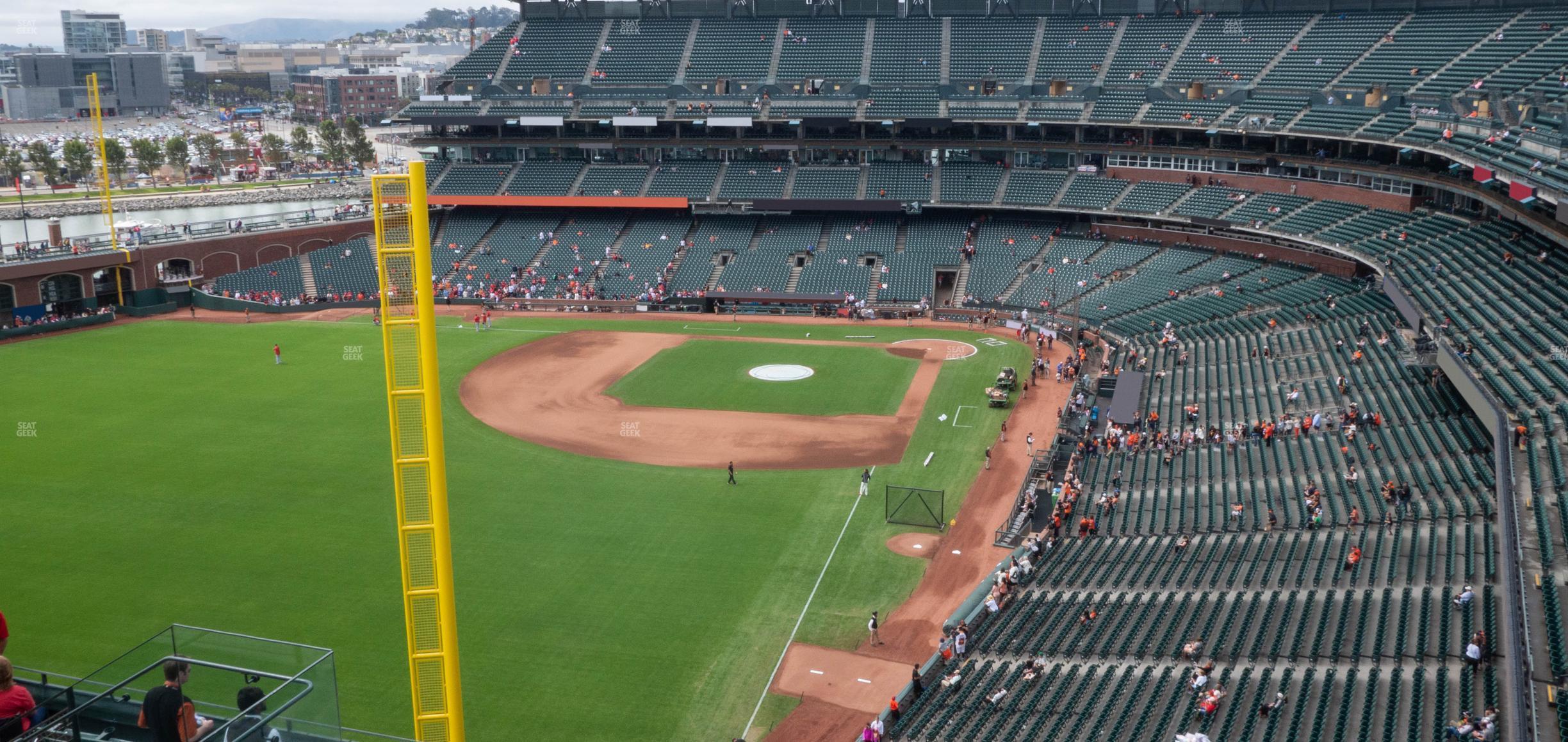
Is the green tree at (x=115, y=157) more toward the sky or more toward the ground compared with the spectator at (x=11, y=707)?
more toward the sky

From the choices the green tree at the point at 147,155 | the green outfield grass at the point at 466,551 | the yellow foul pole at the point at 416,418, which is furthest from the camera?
the green tree at the point at 147,155

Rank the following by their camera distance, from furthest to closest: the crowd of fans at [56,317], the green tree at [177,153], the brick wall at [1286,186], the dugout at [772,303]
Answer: the green tree at [177,153]
the dugout at [772,303]
the crowd of fans at [56,317]
the brick wall at [1286,186]

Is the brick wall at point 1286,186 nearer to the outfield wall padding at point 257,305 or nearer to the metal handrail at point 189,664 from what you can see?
the outfield wall padding at point 257,305

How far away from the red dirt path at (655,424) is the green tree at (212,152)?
118739mm

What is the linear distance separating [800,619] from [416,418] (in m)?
18.2

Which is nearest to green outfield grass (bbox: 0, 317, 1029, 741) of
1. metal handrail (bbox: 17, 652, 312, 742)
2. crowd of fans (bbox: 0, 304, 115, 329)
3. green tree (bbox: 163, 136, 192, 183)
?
metal handrail (bbox: 17, 652, 312, 742)

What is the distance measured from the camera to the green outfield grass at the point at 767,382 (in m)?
51.2

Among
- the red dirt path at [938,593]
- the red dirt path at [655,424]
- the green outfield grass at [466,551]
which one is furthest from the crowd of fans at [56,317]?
the red dirt path at [938,593]

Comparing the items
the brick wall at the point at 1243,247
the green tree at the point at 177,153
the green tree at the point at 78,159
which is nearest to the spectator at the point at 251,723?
the brick wall at the point at 1243,247

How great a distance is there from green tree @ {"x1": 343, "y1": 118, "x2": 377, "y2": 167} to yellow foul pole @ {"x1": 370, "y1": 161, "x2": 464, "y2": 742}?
150678 mm

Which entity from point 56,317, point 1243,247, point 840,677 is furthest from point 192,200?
point 840,677

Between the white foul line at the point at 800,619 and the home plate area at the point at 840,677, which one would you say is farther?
the home plate area at the point at 840,677

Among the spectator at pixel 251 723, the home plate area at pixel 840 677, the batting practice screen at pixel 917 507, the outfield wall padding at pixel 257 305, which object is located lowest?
the home plate area at pixel 840 677

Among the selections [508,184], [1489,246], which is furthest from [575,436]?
[508,184]
